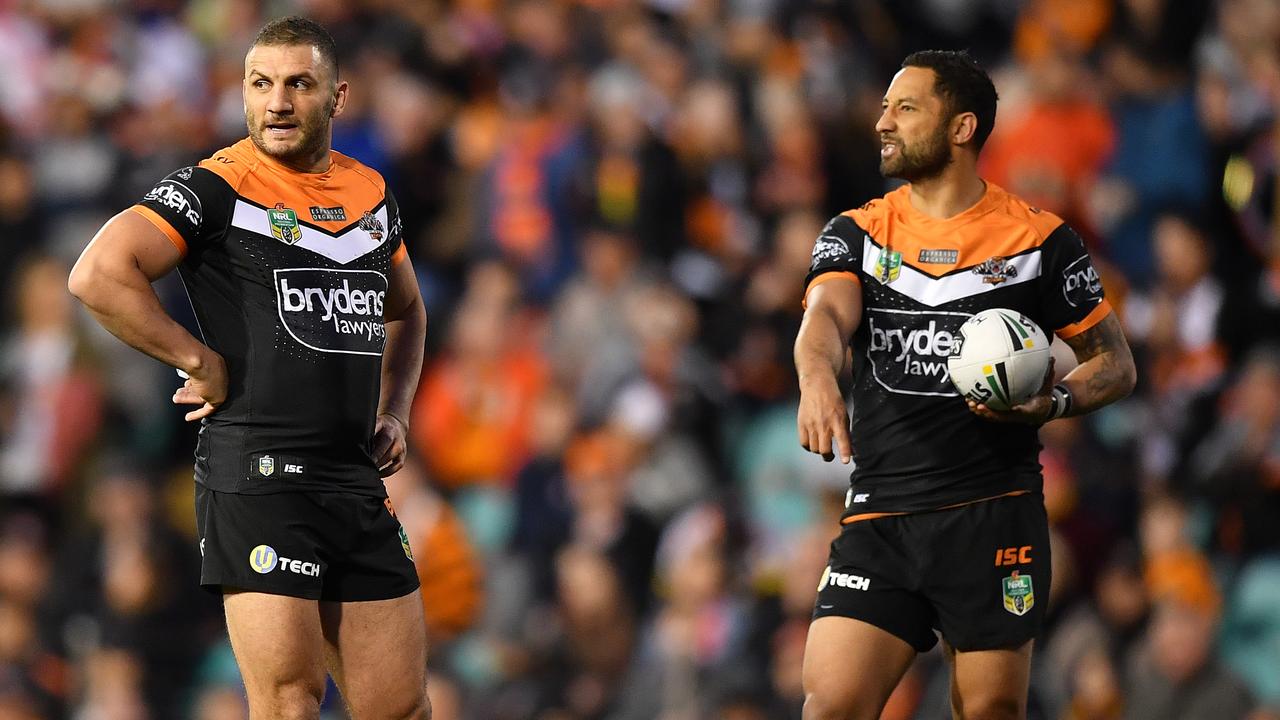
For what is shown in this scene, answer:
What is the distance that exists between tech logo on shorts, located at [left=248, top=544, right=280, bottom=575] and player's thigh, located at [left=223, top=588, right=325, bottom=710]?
7cm

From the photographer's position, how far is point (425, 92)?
1212 centimetres

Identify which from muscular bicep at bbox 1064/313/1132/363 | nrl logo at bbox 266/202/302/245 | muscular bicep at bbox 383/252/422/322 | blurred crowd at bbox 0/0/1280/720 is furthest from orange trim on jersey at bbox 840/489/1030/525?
blurred crowd at bbox 0/0/1280/720

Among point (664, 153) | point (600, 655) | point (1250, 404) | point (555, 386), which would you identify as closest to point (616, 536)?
point (600, 655)

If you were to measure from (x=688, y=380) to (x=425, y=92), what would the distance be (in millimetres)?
3436

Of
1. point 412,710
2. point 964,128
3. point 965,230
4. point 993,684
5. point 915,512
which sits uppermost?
point 964,128

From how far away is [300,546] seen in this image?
4.95m

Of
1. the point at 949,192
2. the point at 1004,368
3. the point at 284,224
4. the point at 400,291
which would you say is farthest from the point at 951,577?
the point at 284,224

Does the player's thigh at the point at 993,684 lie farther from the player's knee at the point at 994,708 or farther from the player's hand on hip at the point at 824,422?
the player's hand on hip at the point at 824,422

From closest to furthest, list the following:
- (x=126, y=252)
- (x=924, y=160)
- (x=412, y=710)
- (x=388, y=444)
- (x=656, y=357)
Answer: (x=126, y=252), (x=412, y=710), (x=388, y=444), (x=924, y=160), (x=656, y=357)

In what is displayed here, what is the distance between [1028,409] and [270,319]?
2410 millimetres

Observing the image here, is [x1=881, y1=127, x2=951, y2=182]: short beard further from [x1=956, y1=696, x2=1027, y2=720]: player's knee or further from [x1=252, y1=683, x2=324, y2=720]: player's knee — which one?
[x1=252, y1=683, x2=324, y2=720]: player's knee

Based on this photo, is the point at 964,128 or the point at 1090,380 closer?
the point at 1090,380

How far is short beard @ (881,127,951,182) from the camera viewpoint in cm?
576

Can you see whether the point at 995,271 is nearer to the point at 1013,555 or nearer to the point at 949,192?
the point at 949,192
